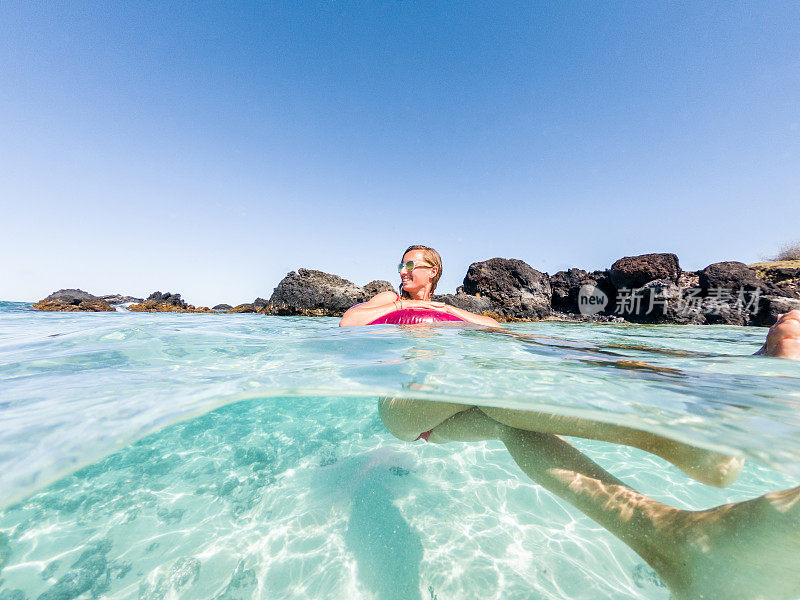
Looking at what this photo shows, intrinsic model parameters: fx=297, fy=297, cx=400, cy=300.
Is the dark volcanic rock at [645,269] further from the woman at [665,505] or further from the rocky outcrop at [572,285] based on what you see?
the woman at [665,505]

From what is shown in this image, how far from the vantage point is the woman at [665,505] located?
1.46 m

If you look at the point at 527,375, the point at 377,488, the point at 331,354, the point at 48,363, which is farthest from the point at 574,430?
the point at 48,363

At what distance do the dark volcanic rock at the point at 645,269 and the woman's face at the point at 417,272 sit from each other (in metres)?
22.8

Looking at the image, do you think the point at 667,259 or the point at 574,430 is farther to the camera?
the point at 667,259

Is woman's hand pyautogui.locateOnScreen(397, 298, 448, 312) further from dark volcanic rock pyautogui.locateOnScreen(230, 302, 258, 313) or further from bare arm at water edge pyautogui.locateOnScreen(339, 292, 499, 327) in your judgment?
dark volcanic rock pyautogui.locateOnScreen(230, 302, 258, 313)

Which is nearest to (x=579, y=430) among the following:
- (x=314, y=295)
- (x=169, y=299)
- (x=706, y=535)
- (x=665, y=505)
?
(x=665, y=505)

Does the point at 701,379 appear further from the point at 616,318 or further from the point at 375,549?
the point at 616,318

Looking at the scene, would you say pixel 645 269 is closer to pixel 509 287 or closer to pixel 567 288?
pixel 567 288

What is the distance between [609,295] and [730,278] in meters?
6.40

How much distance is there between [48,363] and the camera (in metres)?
3.39

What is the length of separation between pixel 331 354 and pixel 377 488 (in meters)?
1.69

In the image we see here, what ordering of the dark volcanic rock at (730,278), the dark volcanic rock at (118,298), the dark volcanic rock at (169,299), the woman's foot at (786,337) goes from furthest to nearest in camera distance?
the dark volcanic rock at (118,298) < the dark volcanic rock at (169,299) < the dark volcanic rock at (730,278) < the woman's foot at (786,337)

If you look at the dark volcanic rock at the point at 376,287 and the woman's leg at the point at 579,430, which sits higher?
the dark volcanic rock at the point at 376,287

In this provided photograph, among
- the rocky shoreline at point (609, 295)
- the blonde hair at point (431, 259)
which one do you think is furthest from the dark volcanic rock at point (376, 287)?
the blonde hair at point (431, 259)
